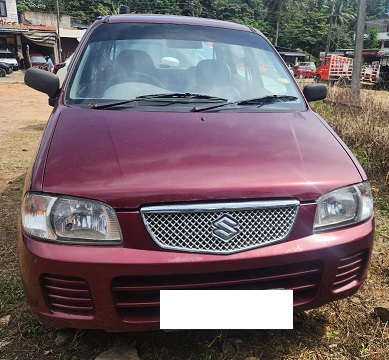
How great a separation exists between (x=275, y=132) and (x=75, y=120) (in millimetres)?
1083

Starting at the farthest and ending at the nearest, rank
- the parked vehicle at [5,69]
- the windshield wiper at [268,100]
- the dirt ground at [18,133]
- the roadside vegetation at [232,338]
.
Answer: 1. the parked vehicle at [5,69]
2. the dirt ground at [18,133]
3. the windshield wiper at [268,100]
4. the roadside vegetation at [232,338]

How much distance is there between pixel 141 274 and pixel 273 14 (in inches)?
2634

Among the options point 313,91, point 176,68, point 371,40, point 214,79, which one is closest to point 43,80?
point 176,68

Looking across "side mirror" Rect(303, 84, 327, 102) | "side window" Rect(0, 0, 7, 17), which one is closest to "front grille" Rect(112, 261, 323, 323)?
"side mirror" Rect(303, 84, 327, 102)

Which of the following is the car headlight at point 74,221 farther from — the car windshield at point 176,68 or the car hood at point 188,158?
the car windshield at point 176,68

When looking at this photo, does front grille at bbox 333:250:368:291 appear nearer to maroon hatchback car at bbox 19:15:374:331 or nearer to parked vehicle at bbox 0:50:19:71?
maroon hatchback car at bbox 19:15:374:331

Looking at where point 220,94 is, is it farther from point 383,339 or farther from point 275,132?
point 383,339

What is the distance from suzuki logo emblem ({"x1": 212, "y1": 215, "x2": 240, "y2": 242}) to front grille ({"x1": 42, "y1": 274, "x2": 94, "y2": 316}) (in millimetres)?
572

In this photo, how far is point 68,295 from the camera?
167 cm

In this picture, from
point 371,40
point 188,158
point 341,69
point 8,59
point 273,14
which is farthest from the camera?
point 273,14

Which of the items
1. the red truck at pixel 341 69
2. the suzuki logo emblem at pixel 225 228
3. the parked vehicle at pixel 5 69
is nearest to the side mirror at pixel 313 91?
the suzuki logo emblem at pixel 225 228

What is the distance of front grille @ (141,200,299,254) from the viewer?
5.32 feet

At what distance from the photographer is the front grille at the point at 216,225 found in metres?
1.62

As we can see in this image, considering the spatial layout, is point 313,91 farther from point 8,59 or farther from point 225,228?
point 8,59
